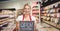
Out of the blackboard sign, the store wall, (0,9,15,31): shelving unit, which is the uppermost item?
the store wall

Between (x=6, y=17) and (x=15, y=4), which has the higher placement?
(x=15, y=4)

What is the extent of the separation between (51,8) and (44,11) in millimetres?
181

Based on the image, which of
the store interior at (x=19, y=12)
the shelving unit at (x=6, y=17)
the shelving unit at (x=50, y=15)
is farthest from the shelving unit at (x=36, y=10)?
the shelving unit at (x=6, y=17)

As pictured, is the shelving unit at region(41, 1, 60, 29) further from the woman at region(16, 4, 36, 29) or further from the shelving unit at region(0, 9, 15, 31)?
the shelving unit at region(0, 9, 15, 31)

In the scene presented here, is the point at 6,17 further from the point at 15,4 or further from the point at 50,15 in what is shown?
the point at 50,15

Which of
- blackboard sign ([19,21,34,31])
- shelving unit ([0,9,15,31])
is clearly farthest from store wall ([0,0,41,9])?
blackboard sign ([19,21,34,31])


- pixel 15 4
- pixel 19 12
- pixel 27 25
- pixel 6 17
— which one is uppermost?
pixel 15 4

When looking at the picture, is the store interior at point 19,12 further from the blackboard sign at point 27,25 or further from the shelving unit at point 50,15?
the blackboard sign at point 27,25

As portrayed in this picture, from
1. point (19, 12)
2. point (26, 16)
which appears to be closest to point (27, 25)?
point (26, 16)

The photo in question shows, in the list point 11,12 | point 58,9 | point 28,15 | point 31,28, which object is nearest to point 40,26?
point 31,28

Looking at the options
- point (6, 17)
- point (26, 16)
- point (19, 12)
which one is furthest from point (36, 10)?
point (6, 17)

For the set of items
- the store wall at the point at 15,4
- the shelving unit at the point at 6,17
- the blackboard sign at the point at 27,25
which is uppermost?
the store wall at the point at 15,4

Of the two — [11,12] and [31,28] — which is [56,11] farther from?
[11,12]

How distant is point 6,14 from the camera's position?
2.71 metres
